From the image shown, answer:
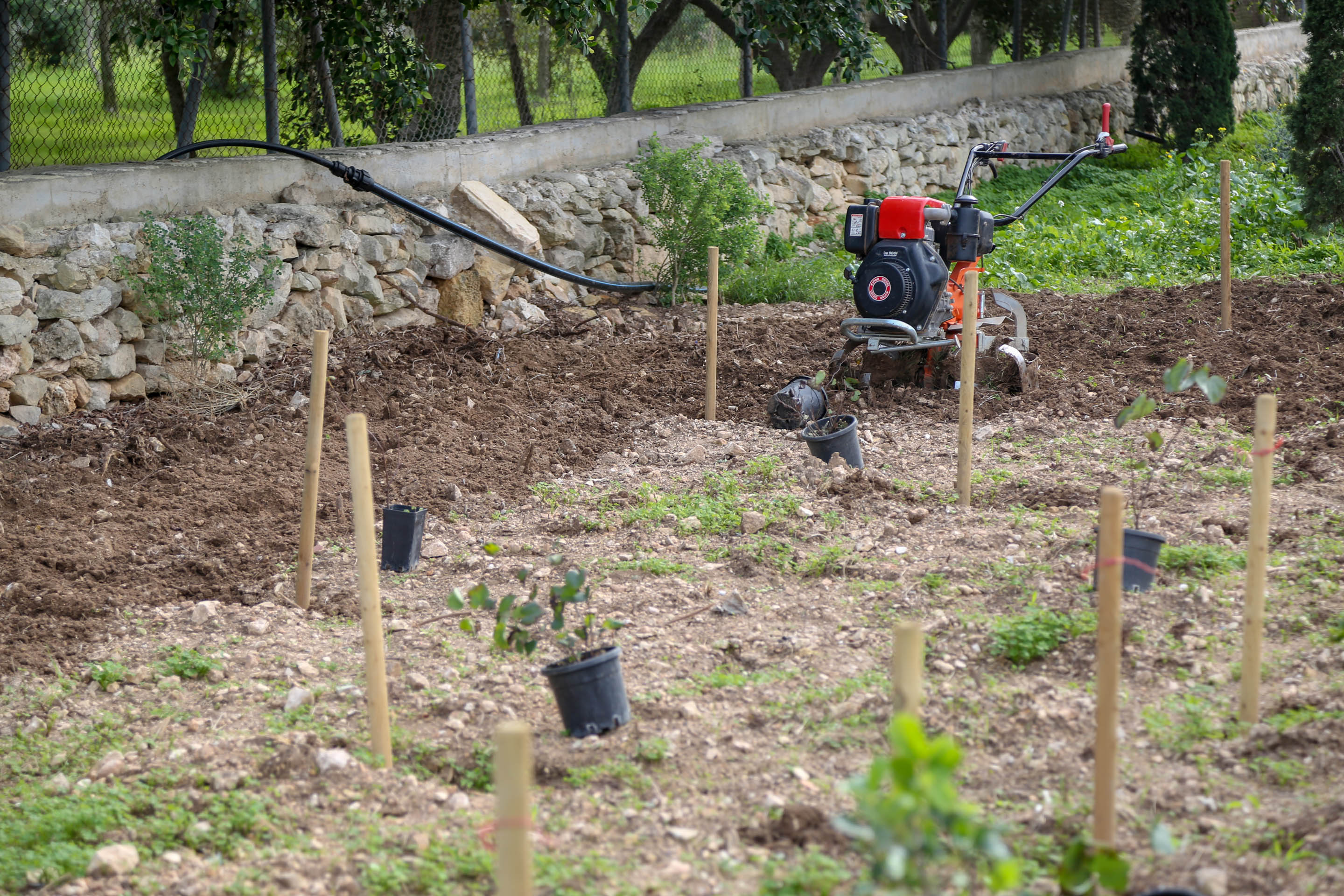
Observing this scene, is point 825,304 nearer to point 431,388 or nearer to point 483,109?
point 483,109

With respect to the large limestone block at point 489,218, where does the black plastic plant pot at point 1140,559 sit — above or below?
below

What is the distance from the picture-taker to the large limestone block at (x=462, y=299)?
7.64 m

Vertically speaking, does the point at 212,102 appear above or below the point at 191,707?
above

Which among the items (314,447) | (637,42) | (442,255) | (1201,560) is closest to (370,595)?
(314,447)

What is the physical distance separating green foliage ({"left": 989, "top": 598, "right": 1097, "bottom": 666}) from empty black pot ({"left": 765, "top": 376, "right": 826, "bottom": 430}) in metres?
2.45

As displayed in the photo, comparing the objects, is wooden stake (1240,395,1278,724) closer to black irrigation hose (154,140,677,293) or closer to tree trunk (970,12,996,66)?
black irrigation hose (154,140,677,293)

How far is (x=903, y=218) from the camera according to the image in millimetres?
6246

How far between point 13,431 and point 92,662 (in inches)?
91.4

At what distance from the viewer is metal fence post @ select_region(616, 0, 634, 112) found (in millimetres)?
9469

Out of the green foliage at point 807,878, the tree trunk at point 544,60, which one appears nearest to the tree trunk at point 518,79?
the tree trunk at point 544,60

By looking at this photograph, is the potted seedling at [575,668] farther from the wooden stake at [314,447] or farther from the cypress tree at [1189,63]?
the cypress tree at [1189,63]

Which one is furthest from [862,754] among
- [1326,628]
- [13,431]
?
[13,431]

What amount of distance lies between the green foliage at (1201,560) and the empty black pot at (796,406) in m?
2.22

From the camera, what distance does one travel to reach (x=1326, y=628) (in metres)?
3.74
